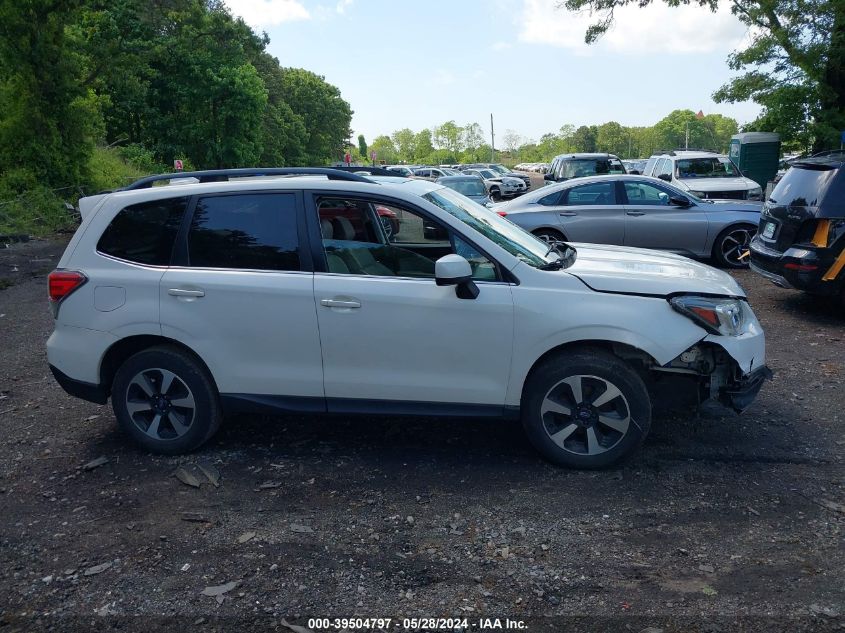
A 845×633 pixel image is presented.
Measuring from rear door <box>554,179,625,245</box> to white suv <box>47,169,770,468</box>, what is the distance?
20.8 ft

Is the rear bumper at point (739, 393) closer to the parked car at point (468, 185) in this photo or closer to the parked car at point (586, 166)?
the parked car at point (468, 185)

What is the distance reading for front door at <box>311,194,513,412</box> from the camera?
14.2 feet

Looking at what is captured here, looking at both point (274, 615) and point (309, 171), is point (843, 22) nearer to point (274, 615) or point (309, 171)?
point (309, 171)

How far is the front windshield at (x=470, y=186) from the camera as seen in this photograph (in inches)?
690

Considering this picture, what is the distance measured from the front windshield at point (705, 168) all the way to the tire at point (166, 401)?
48.1 feet

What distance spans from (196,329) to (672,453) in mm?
3195

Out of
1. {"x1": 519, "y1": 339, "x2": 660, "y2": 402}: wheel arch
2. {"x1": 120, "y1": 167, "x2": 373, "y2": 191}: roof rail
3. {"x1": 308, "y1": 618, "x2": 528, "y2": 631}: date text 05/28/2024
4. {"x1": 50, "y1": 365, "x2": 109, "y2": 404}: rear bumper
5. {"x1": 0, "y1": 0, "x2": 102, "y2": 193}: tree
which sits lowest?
{"x1": 308, "y1": 618, "x2": 528, "y2": 631}: date text 05/28/2024

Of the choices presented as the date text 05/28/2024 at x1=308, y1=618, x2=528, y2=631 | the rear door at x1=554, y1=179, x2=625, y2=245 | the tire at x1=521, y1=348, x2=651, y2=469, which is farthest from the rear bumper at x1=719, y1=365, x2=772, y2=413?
the rear door at x1=554, y1=179, x2=625, y2=245

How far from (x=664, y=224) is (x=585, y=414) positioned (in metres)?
7.64

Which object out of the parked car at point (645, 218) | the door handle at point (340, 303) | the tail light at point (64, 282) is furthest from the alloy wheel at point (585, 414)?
the parked car at point (645, 218)

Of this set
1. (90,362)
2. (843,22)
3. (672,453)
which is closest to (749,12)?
(843,22)

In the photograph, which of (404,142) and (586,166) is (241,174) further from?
(404,142)

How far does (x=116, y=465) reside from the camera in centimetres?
474

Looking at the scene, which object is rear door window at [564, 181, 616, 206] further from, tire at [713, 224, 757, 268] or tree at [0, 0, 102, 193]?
tree at [0, 0, 102, 193]
